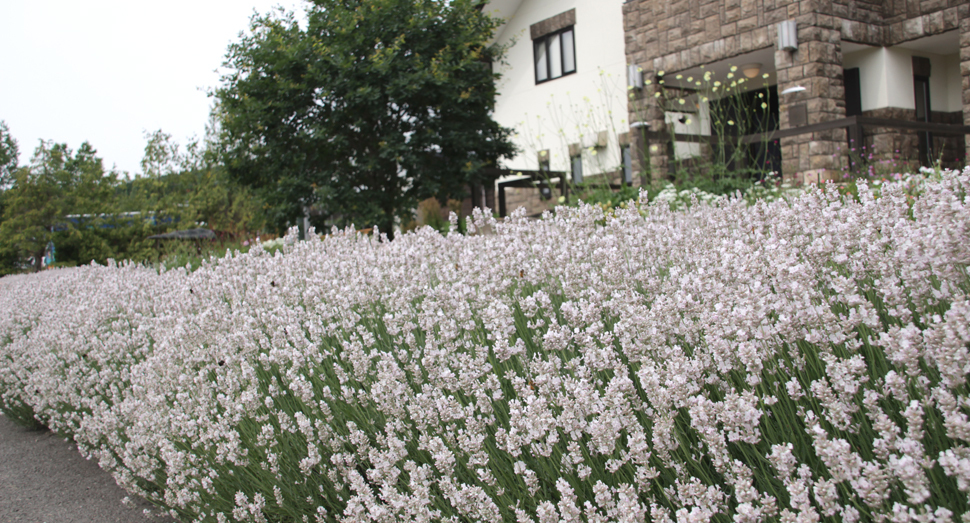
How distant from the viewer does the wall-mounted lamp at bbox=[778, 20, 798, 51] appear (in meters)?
11.1

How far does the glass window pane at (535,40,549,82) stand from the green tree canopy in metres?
5.61

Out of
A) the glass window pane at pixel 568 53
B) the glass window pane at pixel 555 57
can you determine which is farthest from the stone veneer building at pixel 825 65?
the glass window pane at pixel 555 57

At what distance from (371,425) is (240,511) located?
68 centimetres

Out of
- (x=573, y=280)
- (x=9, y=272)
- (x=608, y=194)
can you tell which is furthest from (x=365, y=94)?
(x=9, y=272)

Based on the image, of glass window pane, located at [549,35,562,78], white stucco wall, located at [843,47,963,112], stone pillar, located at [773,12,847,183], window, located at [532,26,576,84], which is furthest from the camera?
glass window pane, located at [549,35,562,78]

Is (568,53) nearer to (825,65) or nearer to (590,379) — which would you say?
(825,65)

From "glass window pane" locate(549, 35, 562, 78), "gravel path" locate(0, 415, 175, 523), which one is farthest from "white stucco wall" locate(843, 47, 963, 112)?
"gravel path" locate(0, 415, 175, 523)

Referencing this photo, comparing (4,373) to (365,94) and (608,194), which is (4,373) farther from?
(608,194)

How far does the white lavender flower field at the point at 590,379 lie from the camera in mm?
1492

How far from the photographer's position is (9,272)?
22.2 m

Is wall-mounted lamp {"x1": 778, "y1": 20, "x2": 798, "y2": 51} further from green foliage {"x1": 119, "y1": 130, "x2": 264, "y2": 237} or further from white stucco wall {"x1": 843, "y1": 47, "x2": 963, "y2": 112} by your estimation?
green foliage {"x1": 119, "y1": 130, "x2": 264, "y2": 237}

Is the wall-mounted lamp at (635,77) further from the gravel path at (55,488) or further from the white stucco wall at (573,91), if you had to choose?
the gravel path at (55,488)

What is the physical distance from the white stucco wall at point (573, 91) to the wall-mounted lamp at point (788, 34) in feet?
12.8

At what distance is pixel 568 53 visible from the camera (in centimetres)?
1725
